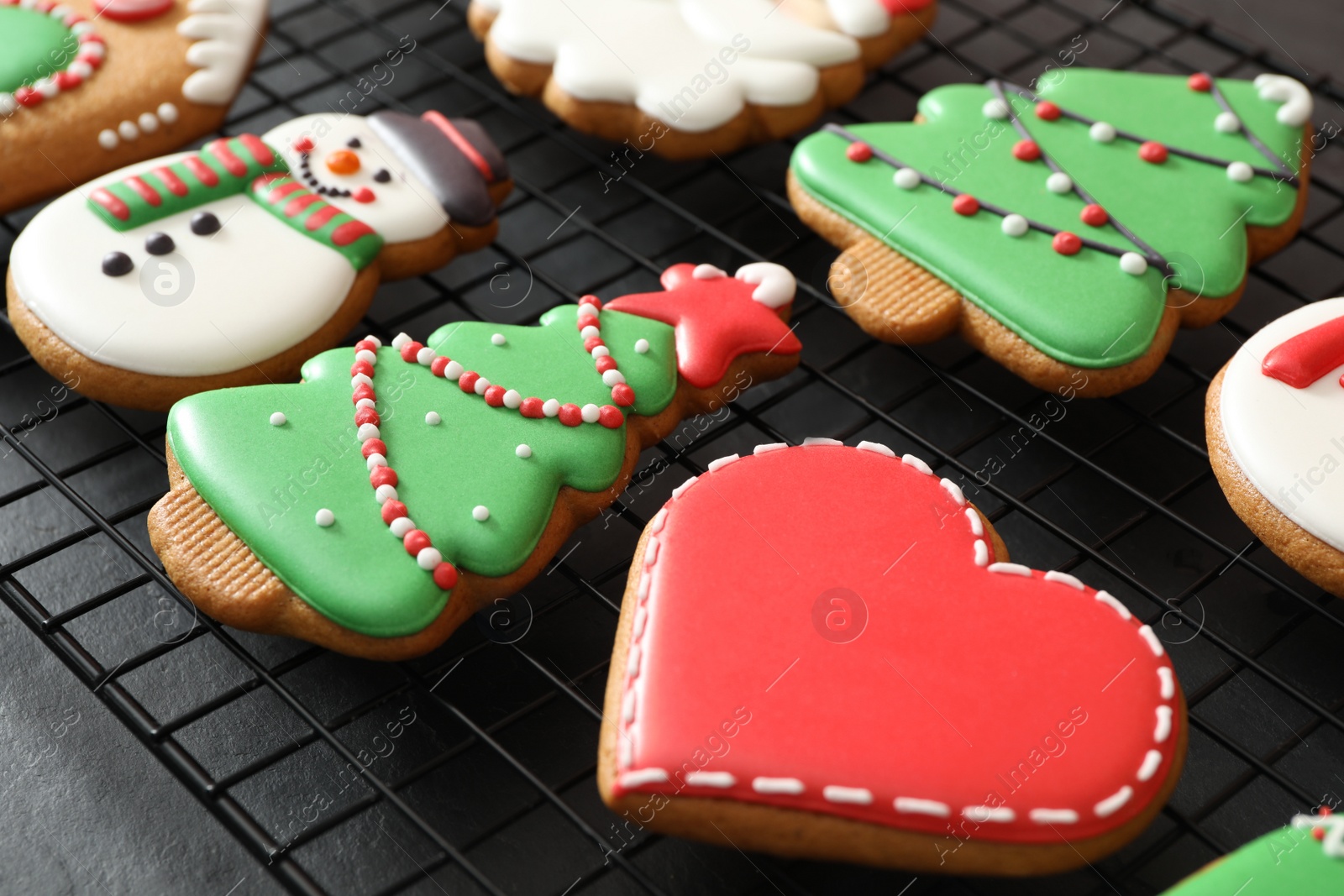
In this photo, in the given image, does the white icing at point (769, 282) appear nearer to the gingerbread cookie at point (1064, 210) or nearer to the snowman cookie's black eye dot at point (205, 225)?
the gingerbread cookie at point (1064, 210)

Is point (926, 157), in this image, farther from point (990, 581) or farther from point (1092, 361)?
point (990, 581)

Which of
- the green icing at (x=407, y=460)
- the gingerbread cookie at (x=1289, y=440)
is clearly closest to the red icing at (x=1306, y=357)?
the gingerbread cookie at (x=1289, y=440)

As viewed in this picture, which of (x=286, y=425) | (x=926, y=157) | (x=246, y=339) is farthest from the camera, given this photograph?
(x=926, y=157)

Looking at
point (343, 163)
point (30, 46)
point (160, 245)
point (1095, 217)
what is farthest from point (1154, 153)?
point (30, 46)

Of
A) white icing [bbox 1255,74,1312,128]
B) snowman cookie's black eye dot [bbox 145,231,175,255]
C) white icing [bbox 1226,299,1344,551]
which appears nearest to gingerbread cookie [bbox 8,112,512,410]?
snowman cookie's black eye dot [bbox 145,231,175,255]

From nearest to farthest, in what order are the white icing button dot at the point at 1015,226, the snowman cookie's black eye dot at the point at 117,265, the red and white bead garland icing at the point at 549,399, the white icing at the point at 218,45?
1. the red and white bead garland icing at the point at 549,399
2. the snowman cookie's black eye dot at the point at 117,265
3. the white icing button dot at the point at 1015,226
4. the white icing at the point at 218,45

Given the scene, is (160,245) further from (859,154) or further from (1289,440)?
(1289,440)

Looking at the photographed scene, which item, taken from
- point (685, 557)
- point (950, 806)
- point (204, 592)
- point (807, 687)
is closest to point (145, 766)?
point (204, 592)

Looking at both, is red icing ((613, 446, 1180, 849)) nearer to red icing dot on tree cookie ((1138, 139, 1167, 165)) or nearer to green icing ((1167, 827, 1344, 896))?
green icing ((1167, 827, 1344, 896))
